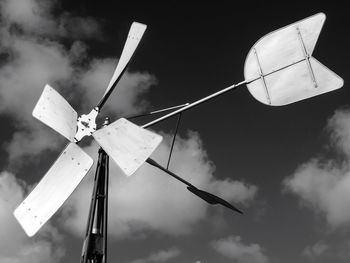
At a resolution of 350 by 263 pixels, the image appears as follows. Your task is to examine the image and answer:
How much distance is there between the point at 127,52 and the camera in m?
7.63

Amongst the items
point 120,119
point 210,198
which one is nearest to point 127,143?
point 120,119

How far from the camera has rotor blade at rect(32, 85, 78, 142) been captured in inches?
257

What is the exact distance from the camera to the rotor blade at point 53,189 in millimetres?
5902

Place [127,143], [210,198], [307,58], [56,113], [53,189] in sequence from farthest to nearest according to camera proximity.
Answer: [210,198] → [307,58] → [56,113] → [53,189] → [127,143]

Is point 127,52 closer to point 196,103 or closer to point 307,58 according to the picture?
point 196,103

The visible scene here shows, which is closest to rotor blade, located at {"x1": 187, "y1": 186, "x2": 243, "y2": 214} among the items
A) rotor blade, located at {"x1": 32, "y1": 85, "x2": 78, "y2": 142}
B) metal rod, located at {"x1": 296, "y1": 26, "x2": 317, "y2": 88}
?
rotor blade, located at {"x1": 32, "y1": 85, "x2": 78, "y2": 142}

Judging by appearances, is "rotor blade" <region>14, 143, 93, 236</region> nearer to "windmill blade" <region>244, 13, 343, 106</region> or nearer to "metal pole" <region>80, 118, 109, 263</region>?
"metal pole" <region>80, 118, 109, 263</region>

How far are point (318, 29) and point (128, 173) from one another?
413 centimetres

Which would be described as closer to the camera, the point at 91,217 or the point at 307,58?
the point at 91,217

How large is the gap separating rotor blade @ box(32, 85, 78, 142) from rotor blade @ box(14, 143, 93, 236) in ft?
1.61

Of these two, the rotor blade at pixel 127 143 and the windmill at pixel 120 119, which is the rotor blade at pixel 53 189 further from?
the rotor blade at pixel 127 143

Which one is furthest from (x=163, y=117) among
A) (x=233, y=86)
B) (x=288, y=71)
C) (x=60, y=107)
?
(x=288, y=71)

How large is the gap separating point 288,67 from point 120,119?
3.19 metres

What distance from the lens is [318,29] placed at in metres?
6.71
